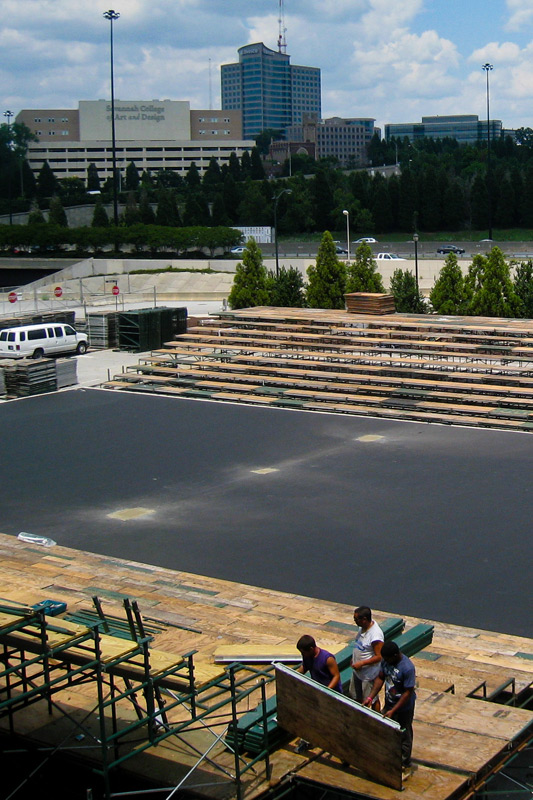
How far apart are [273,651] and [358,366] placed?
22.4m

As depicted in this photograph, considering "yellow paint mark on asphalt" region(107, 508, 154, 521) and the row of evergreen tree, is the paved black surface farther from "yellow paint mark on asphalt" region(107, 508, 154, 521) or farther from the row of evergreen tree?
the row of evergreen tree

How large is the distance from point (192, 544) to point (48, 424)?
12.0m

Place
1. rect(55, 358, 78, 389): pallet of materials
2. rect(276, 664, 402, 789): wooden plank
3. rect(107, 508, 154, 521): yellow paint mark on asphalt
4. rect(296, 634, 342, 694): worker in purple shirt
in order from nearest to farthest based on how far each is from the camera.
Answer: rect(276, 664, 402, 789): wooden plank, rect(296, 634, 342, 694): worker in purple shirt, rect(107, 508, 154, 521): yellow paint mark on asphalt, rect(55, 358, 78, 389): pallet of materials

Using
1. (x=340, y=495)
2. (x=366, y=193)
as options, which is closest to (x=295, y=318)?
(x=340, y=495)

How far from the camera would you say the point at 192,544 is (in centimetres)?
1842

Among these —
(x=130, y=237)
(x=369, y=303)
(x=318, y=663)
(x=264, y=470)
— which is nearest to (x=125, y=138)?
(x=130, y=237)

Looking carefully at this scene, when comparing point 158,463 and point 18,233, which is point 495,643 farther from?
point 18,233

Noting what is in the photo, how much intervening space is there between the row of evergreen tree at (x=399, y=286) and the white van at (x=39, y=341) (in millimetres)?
7262

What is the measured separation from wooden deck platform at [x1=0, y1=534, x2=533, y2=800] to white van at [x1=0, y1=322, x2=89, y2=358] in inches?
804

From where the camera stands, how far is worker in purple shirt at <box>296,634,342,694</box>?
8906 mm

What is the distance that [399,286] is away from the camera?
42375mm

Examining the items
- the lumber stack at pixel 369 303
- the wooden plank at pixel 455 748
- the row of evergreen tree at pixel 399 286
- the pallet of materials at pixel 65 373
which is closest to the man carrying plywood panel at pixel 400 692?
the wooden plank at pixel 455 748

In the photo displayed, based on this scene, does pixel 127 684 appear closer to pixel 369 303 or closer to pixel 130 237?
pixel 369 303

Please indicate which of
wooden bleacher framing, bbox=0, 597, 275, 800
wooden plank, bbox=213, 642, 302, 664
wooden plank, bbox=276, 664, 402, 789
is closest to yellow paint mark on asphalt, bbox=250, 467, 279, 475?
wooden plank, bbox=213, 642, 302, 664
